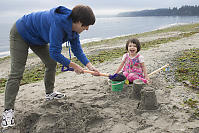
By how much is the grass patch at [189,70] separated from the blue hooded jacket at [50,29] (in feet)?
9.34

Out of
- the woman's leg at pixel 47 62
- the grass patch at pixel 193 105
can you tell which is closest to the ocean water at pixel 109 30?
the woman's leg at pixel 47 62

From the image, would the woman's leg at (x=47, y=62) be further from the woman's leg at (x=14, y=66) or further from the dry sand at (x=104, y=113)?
the dry sand at (x=104, y=113)

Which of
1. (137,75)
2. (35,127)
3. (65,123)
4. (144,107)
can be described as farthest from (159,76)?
(35,127)

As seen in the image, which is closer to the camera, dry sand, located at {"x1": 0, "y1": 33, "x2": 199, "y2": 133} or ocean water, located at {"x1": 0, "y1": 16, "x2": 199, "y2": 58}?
dry sand, located at {"x1": 0, "y1": 33, "x2": 199, "y2": 133}

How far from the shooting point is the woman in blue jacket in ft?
8.99

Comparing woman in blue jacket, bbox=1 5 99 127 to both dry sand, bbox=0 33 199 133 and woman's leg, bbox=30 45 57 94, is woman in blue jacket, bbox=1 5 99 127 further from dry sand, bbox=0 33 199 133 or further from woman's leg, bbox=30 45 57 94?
dry sand, bbox=0 33 199 133

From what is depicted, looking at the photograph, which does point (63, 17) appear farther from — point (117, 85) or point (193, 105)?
point (193, 105)

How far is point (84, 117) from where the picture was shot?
314 cm

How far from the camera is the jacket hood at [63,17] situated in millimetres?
2730

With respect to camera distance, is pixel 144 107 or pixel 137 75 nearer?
pixel 144 107

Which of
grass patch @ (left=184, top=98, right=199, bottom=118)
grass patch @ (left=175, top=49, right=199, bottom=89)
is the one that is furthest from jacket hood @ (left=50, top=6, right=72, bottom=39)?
grass patch @ (left=175, top=49, right=199, bottom=89)

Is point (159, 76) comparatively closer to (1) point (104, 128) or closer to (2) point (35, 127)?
(1) point (104, 128)

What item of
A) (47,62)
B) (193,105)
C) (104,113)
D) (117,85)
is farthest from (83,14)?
(193,105)

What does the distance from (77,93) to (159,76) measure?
7.10 feet
